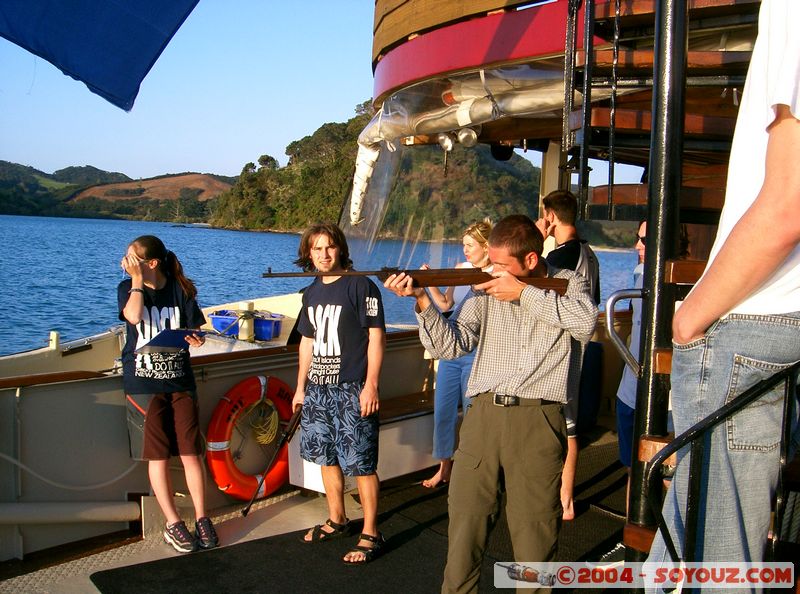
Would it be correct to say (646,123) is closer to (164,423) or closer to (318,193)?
(164,423)

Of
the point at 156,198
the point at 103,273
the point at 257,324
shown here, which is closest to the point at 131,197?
the point at 156,198

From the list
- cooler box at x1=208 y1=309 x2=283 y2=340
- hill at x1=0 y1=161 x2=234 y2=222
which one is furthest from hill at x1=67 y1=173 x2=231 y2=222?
cooler box at x1=208 y1=309 x2=283 y2=340

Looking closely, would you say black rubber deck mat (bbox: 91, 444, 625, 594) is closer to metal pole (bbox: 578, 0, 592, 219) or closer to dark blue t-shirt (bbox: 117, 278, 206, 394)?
dark blue t-shirt (bbox: 117, 278, 206, 394)

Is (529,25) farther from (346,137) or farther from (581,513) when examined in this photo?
(346,137)

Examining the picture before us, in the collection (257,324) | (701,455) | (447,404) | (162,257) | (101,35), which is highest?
(101,35)

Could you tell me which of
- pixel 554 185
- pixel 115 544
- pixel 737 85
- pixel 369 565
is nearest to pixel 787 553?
pixel 737 85

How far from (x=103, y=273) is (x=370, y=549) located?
4695 centimetres

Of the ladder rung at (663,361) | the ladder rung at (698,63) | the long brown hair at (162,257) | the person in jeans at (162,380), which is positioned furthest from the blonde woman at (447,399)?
the ladder rung at (663,361)

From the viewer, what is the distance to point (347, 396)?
13.0 ft

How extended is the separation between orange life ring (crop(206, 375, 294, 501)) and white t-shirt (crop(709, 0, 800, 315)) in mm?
3250

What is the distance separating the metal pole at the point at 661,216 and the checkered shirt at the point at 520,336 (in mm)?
579

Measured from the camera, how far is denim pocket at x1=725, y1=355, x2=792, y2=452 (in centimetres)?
170

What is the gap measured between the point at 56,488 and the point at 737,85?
377cm

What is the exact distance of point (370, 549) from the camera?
3869mm
